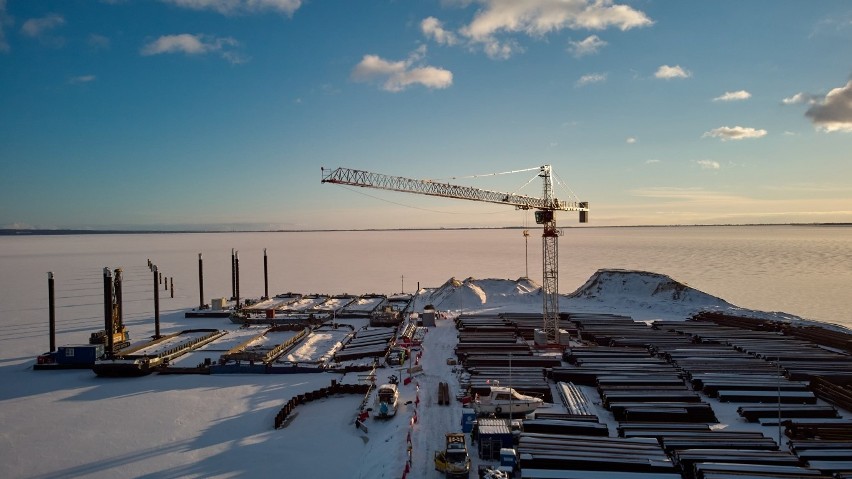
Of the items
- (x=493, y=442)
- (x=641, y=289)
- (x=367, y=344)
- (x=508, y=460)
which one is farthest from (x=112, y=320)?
(x=641, y=289)

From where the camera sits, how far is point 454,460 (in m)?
17.6

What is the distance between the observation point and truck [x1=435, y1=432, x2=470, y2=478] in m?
17.2

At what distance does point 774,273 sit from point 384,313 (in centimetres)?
8266

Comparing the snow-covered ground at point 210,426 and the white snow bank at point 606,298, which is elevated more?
the white snow bank at point 606,298

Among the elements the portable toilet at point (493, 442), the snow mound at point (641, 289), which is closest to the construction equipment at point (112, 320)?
the portable toilet at point (493, 442)

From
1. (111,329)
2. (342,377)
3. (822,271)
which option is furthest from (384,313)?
(822,271)

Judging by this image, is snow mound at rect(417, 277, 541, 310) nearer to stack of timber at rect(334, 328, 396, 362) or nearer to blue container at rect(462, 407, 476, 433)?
stack of timber at rect(334, 328, 396, 362)

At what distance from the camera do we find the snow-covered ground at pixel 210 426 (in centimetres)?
2044

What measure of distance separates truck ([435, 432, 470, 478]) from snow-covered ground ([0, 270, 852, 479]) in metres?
0.68

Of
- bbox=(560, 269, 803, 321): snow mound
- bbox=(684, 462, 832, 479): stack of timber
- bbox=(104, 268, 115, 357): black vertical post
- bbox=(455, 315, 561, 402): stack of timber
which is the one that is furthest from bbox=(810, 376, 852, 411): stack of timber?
bbox=(104, 268, 115, 357): black vertical post

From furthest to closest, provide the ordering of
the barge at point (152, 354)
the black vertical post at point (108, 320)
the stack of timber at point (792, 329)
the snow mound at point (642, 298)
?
the snow mound at point (642, 298), the stack of timber at point (792, 329), the black vertical post at point (108, 320), the barge at point (152, 354)

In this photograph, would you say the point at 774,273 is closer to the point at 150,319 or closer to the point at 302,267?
the point at 302,267

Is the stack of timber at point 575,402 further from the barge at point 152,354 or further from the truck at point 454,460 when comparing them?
the barge at point 152,354

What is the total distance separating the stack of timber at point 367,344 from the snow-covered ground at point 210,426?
8.32 feet
